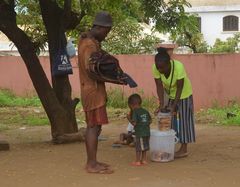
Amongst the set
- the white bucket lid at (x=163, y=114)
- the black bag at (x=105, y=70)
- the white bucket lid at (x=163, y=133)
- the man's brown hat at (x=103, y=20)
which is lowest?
the white bucket lid at (x=163, y=133)

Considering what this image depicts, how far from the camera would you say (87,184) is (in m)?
5.33

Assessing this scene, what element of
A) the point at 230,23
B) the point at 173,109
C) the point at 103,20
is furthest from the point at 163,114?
the point at 230,23

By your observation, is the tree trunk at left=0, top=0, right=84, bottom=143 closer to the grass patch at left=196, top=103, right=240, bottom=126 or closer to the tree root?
the tree root

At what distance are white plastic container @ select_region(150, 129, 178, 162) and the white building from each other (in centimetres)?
3045

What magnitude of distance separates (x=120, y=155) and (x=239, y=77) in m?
8.67

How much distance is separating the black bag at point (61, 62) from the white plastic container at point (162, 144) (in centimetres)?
244

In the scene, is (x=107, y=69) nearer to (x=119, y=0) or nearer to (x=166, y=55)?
(x=166, y=55)

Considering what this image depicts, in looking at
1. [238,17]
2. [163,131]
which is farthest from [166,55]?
[238,17]

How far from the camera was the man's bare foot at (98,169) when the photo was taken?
18.9 feet

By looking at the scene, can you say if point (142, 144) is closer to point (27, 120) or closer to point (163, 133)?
point (163, 133)

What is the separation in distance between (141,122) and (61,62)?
2514mm

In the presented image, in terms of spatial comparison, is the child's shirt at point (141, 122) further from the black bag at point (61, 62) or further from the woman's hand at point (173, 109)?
the black bag at point (61, 62)

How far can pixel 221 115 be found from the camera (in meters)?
13.5

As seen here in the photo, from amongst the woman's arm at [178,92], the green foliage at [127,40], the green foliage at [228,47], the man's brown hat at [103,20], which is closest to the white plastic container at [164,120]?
the woman's arm at [178,92]
